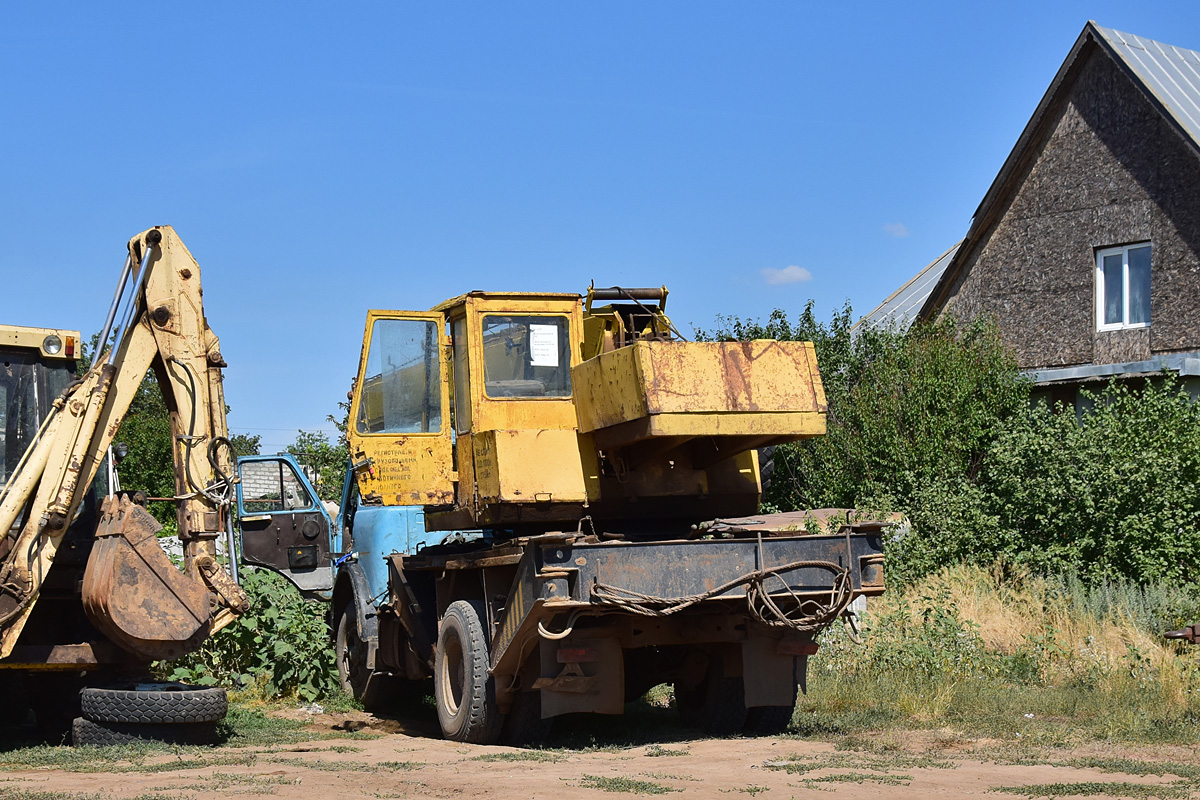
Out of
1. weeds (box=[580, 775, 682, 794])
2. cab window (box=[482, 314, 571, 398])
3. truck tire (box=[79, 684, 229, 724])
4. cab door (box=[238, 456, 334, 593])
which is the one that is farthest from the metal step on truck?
cab door (box=[238, 456, 334, 593])

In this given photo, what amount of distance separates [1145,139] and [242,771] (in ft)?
56.6

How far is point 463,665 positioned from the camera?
973cm

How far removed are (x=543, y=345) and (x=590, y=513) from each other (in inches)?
51.8

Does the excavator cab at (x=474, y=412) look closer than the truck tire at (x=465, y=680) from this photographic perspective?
Yes

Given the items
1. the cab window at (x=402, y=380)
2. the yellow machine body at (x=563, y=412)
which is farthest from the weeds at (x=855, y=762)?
the cab window at (x=402, y=380)

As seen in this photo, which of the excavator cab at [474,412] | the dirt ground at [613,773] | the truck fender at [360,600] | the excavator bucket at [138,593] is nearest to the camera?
the dirt ground at [613,773]

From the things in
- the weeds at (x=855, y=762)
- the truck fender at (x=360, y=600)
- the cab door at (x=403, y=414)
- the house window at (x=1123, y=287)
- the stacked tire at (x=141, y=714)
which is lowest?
the weeds at (x=855, y=762)

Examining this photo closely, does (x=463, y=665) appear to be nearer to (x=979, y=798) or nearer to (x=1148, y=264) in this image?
(x=979, y=798)

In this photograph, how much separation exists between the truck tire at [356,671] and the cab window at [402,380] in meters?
2.62

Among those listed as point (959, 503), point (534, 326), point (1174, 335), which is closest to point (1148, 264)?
point (1174, 335)

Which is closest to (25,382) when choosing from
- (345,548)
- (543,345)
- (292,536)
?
(543,345)

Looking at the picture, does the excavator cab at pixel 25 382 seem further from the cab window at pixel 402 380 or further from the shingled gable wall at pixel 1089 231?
the shingled gable wall at pixel 1089 231

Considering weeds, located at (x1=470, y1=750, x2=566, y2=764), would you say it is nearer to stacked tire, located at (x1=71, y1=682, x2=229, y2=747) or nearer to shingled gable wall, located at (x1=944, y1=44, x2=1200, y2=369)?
stacked tire, located at (x1=71, y1=682, x2=229, y2=747)

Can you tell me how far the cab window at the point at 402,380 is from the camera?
10.3m
